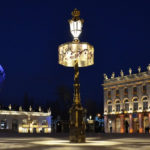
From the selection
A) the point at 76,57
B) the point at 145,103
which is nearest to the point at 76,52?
the point at 76,57

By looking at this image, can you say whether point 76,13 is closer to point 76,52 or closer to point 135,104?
point 76,52

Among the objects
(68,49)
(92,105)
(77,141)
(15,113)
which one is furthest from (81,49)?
(92,105)

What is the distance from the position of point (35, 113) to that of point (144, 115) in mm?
41023

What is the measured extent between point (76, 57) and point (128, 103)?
55107mm

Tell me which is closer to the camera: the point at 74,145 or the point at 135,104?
the point at 74,145

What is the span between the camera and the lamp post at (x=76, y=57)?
1488 cm

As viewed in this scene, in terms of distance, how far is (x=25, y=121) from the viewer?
9200cm

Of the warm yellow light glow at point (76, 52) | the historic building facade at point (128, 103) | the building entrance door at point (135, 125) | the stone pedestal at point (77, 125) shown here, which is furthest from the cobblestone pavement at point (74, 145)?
the building entrance door at point (135, 125)

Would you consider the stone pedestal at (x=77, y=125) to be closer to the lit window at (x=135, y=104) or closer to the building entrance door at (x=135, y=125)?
the building entrance door at (x=135, y=125)

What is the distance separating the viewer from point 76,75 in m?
15.4

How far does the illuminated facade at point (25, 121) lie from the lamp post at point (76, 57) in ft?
226

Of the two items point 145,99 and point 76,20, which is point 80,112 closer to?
point 76,20

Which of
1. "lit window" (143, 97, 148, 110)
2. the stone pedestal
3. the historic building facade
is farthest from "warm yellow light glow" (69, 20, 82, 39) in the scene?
"lit window" (143, 97, 148, 110)

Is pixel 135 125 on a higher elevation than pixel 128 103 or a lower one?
lower
